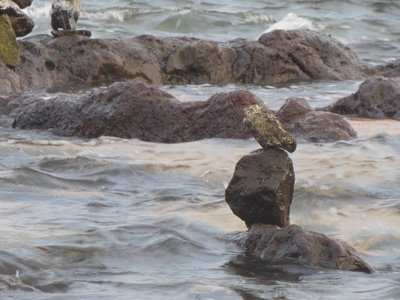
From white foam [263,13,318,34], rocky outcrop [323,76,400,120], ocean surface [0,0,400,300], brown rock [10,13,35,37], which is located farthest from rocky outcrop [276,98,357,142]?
white foam [263,13,318,34]

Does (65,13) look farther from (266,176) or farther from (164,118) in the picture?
(266,176)

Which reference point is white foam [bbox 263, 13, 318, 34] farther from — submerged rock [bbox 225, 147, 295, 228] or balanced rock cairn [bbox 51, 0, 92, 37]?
submerged rock [bbox 225, 147, 295, 228]

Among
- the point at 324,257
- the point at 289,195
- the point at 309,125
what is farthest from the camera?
the point at 309,125

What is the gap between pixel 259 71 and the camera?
10.8 metres

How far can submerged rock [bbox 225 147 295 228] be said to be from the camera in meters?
3.63

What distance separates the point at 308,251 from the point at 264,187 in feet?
1.29

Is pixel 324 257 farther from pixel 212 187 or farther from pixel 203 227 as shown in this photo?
pixel 212 187

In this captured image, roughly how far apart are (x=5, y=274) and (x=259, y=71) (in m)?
7.87

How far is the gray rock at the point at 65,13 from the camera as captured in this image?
32.2 feet

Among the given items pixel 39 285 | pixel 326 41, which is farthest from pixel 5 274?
pixel 326 41

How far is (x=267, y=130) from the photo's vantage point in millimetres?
3646

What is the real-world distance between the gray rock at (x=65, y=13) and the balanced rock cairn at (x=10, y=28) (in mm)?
484

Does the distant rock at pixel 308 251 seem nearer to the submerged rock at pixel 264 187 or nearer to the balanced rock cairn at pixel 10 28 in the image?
the submerged rock at pixel 264 187

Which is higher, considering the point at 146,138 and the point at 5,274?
the point at 5,274
